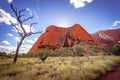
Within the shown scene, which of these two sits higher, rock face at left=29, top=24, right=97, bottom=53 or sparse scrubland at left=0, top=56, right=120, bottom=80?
rock face at left=29, top=24, right=97, bottom=53

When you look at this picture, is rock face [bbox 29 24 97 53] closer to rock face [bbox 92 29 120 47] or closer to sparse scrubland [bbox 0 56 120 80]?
rock face [bbox 92 29 120 47]

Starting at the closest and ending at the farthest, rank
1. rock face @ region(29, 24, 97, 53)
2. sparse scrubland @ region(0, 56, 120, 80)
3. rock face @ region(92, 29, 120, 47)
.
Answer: sparse scrubland @ region(0, 56, 120, 80)
rock face @ region(29, 24, 97, 53)
rock face @ region(92, 29, 120, 47)

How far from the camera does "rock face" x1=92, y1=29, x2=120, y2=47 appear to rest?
137 metres

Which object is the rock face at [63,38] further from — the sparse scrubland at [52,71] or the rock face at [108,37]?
the sparse scrubland at [52,71]

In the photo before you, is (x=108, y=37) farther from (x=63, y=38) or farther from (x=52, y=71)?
(x=52, y=71)

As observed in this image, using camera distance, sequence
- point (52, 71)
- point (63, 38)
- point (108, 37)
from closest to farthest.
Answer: point (52, 71) → point (63, 38) → point (108, 37)

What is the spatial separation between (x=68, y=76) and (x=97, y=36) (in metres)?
143

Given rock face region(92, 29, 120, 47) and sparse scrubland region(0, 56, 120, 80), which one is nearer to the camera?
sparse scrubland region(0, 56, 120, 80)

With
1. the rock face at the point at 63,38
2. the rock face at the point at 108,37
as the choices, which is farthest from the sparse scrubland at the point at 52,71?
the rock face at the point at 108,37

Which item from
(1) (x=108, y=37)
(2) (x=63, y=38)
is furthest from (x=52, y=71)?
(1) (x=108, y=37)

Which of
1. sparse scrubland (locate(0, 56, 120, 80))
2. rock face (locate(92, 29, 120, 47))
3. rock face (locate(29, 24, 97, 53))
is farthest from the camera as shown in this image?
rock face (locate(92, 29, 120, 47))

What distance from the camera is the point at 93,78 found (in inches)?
395

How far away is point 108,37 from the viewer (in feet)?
462

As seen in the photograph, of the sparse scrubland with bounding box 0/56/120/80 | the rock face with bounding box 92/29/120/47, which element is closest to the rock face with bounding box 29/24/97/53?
the rock face with bounding box 92/29/120/47
